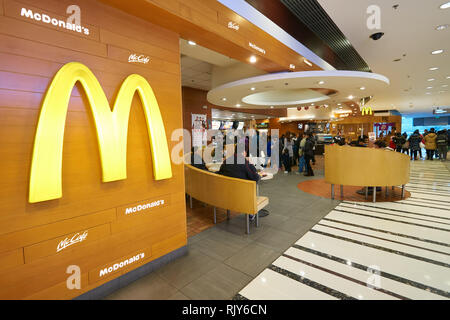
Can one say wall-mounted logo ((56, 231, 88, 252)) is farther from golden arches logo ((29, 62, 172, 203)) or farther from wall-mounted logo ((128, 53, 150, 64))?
wall-mounted logo ((128, 53, 150, 64))

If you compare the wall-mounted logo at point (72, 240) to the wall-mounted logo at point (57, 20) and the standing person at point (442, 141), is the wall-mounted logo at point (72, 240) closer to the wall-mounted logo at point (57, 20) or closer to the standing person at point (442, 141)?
the wall-mounted logo at point (57, 20)

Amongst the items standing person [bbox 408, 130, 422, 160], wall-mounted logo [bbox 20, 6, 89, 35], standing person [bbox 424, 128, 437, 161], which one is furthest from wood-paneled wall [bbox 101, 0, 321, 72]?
standing person [bbox 424, 128, 437, 161]

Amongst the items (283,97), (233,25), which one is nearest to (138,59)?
(233,25)

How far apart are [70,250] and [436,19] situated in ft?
24.4

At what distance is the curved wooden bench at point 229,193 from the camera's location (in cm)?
345

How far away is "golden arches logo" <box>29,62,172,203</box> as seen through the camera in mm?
1802

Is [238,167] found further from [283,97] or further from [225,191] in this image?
[283,97]

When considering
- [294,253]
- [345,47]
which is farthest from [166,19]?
[345,47]

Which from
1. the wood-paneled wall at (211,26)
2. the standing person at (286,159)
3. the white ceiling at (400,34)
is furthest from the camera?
the standing person at (286,159)

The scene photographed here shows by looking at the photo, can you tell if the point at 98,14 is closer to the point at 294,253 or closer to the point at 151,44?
the point at 151,44

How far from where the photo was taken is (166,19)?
2.50 m

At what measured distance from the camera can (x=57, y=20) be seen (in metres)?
1.92

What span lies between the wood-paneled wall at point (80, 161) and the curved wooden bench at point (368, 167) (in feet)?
13.2

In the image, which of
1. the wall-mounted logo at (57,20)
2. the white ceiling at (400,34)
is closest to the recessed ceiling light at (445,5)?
the white ceiling at (400,34)
